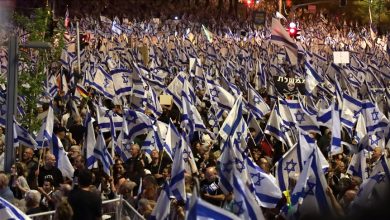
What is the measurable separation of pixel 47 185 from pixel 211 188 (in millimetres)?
2124

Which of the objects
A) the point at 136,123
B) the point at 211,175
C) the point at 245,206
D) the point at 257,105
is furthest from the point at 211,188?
the point at 257,105

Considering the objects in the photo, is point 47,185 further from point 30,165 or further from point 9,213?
point 9,213

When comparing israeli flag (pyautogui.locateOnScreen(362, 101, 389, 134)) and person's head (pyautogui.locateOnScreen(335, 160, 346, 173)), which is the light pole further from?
israeli flag (pyautogui.locateOnScreen(362, 101, 389, 134))

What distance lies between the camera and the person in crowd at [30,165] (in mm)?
11545

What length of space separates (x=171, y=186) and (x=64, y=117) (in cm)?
949

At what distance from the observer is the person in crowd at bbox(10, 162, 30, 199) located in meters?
11.0

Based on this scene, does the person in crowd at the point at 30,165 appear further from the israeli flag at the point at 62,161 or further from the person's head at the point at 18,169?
the israeli flag at the point at 62,161

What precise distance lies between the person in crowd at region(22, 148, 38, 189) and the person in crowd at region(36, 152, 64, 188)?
90mm

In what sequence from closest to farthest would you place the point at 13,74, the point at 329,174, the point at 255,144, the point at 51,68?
the point at 329,174 < the point at 13,74 < the point at 255,144 < the point at 51,68

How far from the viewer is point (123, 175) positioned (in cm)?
1159

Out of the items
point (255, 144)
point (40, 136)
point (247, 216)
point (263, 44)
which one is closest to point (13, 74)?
point (40, 136)

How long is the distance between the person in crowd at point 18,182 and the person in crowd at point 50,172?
0.68 ft

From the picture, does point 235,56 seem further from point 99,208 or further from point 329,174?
point 99,208

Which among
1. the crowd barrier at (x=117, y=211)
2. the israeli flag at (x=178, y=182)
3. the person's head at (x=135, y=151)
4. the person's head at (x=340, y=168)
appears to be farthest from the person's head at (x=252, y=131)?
the crowd barrier at (x=117, y=211)
